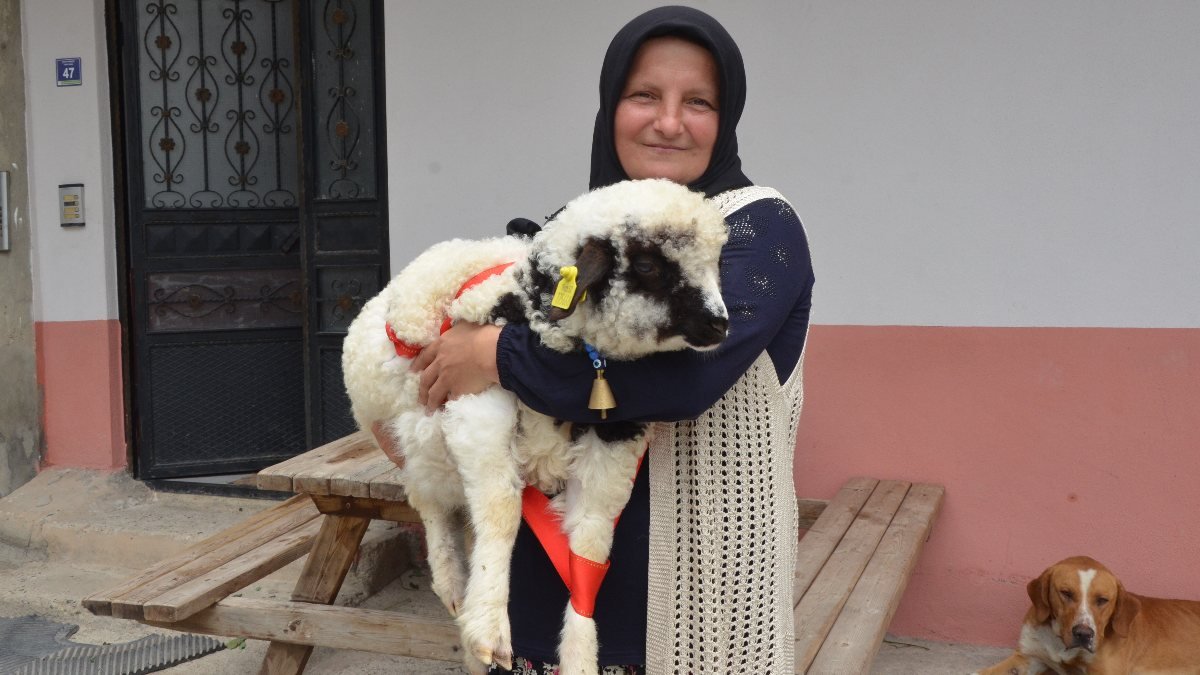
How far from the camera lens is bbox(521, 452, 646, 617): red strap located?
180 cm

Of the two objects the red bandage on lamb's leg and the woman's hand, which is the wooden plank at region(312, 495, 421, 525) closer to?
the woman's hand

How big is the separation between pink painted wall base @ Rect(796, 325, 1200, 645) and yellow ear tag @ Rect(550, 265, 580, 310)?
2.87 metres

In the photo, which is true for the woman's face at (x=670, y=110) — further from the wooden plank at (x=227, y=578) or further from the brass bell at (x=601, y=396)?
the wooden plank at (x=227, y=578)

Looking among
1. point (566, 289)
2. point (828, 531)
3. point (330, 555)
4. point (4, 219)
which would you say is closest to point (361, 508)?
point (330, 555)

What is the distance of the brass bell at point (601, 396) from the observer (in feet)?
5.45

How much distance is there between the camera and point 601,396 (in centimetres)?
166

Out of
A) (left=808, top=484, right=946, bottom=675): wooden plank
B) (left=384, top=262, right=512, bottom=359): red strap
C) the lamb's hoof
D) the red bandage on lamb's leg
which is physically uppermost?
(left=384, top=262, right=512, bottom=359): red strap

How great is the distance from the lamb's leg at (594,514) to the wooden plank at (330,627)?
1.75 metres

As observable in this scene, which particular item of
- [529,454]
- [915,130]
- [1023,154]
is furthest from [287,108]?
[529,454]

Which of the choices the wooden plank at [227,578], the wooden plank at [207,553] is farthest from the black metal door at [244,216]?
the wooden plank at [227,578]

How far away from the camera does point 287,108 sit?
5719 mm

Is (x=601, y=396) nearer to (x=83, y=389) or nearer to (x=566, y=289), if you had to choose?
(x=566, y=289)

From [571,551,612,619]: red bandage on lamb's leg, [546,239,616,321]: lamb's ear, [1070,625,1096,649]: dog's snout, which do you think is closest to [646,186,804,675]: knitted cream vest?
[571,551,612,619]: red bandage on lamb's leg

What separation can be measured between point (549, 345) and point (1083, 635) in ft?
9.17
